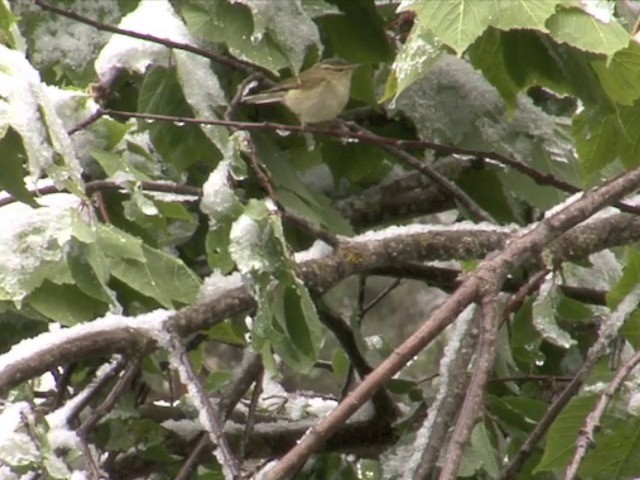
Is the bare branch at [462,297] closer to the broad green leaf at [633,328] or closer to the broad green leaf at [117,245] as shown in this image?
the broad green leaf at [633,328]

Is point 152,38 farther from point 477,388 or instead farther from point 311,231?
point 477,388

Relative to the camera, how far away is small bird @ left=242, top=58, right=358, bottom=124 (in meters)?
1.90

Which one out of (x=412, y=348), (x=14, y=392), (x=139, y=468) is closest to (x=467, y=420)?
(x=412, y=348)

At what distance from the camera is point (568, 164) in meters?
2.08

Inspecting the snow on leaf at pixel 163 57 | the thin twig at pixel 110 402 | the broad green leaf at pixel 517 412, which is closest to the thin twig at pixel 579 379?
the broad green leaf at pixel 517 412

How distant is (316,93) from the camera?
1883 millimetres

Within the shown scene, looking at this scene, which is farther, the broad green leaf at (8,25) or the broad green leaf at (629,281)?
the broad green leaf at (629,281)

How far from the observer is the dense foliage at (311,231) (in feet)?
4.50

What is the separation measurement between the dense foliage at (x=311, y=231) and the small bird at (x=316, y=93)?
2 centimetres

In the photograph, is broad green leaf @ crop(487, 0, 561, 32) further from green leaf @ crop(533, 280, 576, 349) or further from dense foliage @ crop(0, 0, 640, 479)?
green leaf @ crop(533, 280, 576, 349)

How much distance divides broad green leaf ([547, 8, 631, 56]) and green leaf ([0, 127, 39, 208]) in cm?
57

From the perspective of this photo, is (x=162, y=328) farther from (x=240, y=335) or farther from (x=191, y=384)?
(x=240, y=335)

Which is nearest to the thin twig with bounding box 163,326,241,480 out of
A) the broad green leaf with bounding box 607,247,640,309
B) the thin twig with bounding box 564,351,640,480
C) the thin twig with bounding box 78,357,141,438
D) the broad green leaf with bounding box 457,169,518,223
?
the thin twig with bounding box 78,357,141,438

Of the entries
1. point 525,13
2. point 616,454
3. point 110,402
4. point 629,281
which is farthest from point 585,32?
point 110,402
